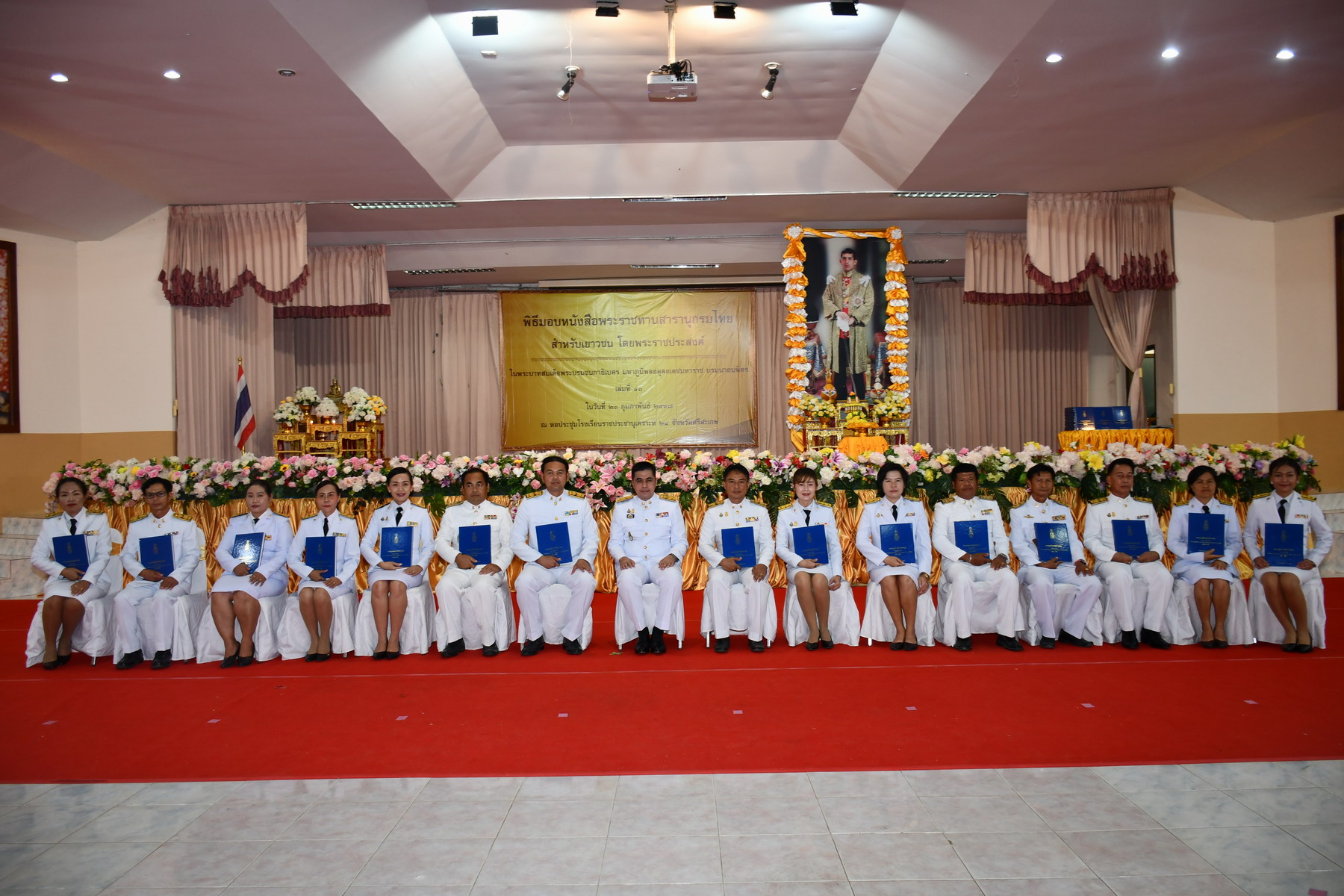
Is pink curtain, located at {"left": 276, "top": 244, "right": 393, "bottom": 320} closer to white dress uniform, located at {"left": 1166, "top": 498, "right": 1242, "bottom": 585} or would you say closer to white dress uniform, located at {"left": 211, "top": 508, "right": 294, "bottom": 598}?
white dress uniform, located at {"left": 211, "top": 508, "right": 294, "bottom": 598}

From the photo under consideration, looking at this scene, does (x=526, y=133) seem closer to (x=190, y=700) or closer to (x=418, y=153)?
(x=418, y=153)

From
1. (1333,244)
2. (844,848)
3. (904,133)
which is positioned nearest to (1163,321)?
(1333,244)

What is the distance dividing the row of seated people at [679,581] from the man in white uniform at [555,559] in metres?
0.01

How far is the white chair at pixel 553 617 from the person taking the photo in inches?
208

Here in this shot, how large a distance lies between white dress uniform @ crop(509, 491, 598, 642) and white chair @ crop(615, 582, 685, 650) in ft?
0.67

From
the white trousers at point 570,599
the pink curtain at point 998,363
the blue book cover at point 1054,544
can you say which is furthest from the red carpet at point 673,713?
the pink curtain at point 998,363

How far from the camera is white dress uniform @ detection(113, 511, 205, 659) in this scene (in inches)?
203

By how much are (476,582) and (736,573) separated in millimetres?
1527

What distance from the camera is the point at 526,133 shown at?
352 inches

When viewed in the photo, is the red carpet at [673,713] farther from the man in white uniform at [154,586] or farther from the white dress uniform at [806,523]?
the white dress uniform at [806,523]

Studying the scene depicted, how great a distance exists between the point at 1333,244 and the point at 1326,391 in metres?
1.40

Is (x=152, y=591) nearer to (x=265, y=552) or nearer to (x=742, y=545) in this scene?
(x=265, y=552)

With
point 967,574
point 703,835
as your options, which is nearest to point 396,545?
point 703,835

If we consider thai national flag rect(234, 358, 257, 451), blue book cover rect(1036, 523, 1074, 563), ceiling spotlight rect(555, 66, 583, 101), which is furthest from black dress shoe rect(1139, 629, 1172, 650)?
thai national flag rect(234, 358, 257, 451)
